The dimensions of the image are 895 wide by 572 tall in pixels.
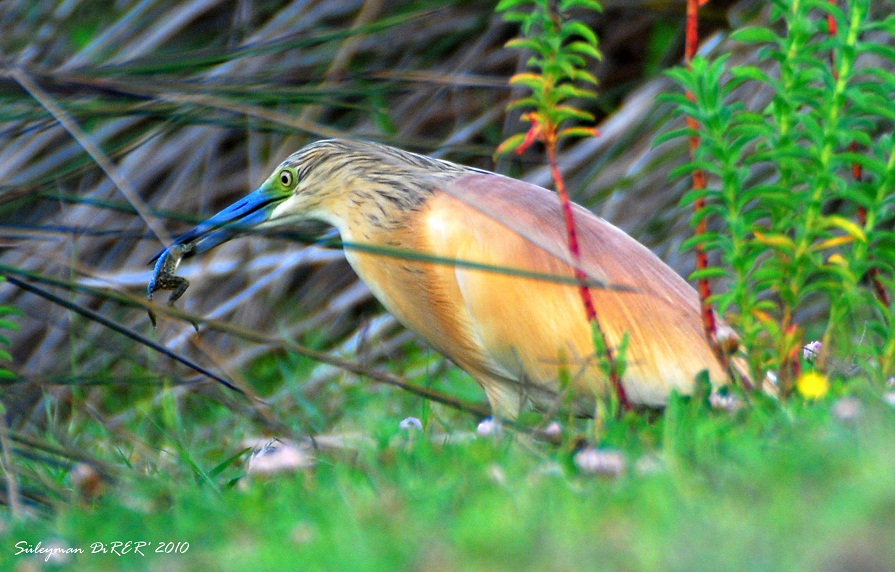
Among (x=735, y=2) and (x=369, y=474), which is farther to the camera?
(x=735, y=2)

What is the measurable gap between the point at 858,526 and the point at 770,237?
1078mm

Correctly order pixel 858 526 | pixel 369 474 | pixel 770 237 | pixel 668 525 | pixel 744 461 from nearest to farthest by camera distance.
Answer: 1. pixel 858 526
2. pixel 668 525
3. pixel 744 461
4. pixel 369 474
5. pixel 770 237

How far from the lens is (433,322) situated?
3068 mm

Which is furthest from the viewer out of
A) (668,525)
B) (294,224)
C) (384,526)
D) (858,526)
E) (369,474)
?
(294,224)

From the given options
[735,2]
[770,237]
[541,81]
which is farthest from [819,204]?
[735,2]

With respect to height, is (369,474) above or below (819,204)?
below

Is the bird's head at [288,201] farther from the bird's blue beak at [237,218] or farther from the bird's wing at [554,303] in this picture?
the bird's wing at [554,303]

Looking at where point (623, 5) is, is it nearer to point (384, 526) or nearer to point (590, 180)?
point (590, 180)

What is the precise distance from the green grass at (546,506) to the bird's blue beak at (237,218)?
95 centimetres

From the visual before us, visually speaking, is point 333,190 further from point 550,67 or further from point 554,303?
point 550,67

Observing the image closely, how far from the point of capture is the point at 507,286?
9.62 feet

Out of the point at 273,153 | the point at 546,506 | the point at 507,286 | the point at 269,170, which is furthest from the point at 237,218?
the point at 546,506

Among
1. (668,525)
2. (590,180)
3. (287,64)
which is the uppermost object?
(287,64)

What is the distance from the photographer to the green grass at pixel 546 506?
1355 millimetres
